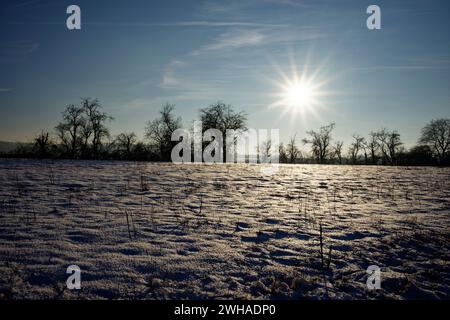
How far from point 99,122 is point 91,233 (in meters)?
72.0

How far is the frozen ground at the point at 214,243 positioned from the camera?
13.3 ft

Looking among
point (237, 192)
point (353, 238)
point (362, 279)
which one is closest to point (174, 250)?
point (362, 279)

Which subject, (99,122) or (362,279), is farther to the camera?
(99,122)

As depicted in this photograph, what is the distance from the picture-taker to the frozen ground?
4.06 metres

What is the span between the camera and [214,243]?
561cm

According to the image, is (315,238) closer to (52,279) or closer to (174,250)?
(174,250)
